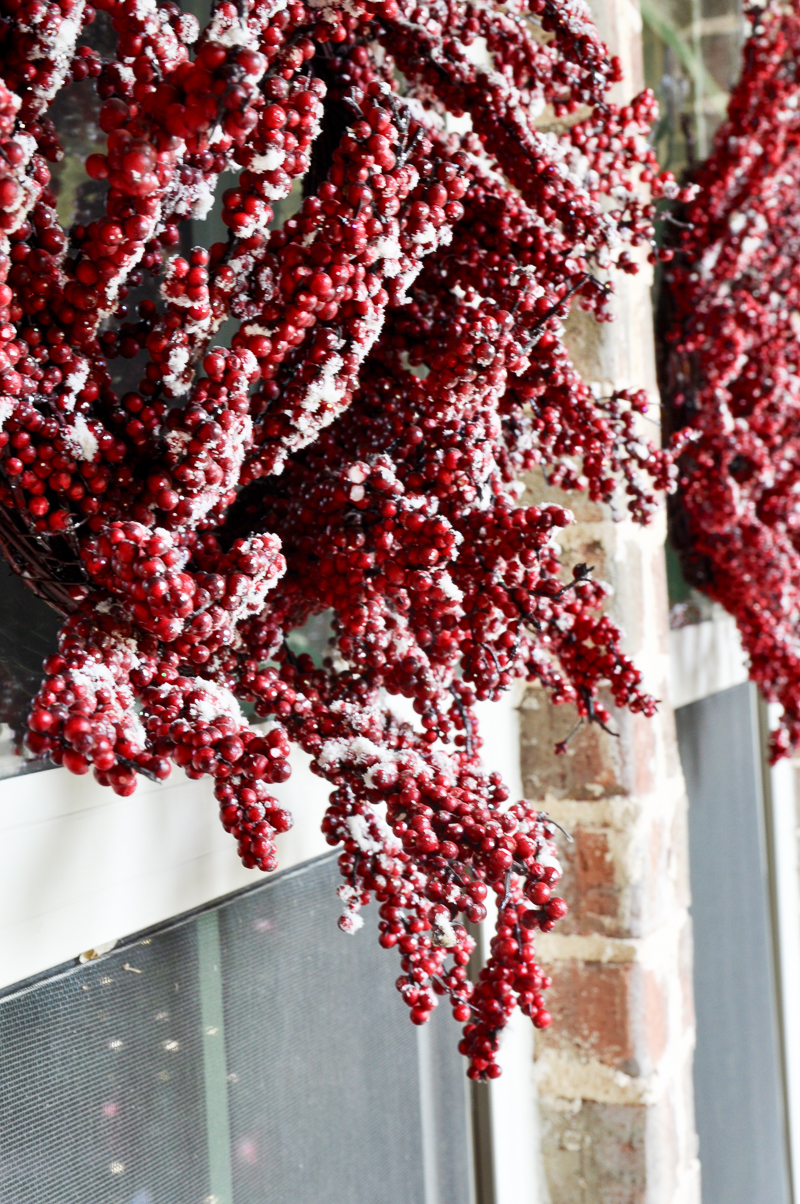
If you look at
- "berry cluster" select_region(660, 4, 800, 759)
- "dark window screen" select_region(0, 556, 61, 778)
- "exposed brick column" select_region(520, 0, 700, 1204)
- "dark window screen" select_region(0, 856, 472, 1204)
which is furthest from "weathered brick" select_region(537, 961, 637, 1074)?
→ "dark window screen" select_region(0, 556, 61, 778)

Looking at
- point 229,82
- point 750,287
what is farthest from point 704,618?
point 229,82

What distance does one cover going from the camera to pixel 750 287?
1198 millimetres

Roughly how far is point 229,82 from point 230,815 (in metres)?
0.25

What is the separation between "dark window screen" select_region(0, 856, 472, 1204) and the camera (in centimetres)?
49

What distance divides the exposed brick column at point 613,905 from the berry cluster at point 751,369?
0.17 meters

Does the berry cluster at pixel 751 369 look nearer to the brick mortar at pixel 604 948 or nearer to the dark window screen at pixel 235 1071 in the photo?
the brick mortar at pixel 604 948

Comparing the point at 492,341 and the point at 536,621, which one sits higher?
the point at 492,341

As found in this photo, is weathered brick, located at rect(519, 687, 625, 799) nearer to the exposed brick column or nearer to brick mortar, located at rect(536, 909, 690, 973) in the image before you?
the exposed brick column

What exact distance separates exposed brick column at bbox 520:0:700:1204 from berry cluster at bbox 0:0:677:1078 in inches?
12.2

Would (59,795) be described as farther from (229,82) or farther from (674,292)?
(674,292)

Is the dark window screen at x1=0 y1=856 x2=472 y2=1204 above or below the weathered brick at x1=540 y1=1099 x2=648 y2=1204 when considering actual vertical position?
above

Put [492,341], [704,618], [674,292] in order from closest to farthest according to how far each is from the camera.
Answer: [492,341]
[674,292]
[704,618]

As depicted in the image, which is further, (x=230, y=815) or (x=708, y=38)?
(x=708, y=38)

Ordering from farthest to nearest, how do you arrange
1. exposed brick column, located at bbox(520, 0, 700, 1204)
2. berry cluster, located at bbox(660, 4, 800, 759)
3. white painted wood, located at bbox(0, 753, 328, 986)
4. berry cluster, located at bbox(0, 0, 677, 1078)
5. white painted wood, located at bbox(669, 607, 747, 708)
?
white painted wood, located at bbox(669, 607, 747, 708), berry cluster, located at bbox(660, 4, 800, 759), exposed brick column, located at bbox(520, 0, 700, 1204), white painted wood, located at bbox(0, 753, 328, 986), berry cluster, located at bbox(0, 0, 677, 1078)
